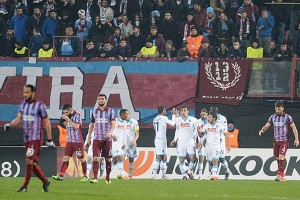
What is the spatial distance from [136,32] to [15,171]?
6079mm

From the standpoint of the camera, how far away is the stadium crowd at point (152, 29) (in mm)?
33688

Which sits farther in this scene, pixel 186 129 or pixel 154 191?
pixel 186 129

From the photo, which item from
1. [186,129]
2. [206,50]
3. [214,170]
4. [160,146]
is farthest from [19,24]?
[214,170]

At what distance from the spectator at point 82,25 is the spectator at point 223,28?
170 inches

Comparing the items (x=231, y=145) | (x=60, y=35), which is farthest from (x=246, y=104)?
(x=60, y=35)

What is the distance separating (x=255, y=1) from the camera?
36031 millimetres

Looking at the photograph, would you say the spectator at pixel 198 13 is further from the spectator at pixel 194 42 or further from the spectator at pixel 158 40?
the spectator at pixel 158 40

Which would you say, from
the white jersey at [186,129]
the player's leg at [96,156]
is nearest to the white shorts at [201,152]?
the white jersey at [186,129]

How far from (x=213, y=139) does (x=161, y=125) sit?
65.6 inches

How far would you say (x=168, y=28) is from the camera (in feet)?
113

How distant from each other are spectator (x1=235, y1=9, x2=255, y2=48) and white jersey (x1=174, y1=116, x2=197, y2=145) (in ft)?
11.6

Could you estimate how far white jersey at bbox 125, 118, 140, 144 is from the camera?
31.6m

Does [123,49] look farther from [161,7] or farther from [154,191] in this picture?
[154,191]

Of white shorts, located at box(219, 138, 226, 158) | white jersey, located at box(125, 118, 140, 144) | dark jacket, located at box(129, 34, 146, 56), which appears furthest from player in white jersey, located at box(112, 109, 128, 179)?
dark jacket, located at box(129, 34, 146, 56)
